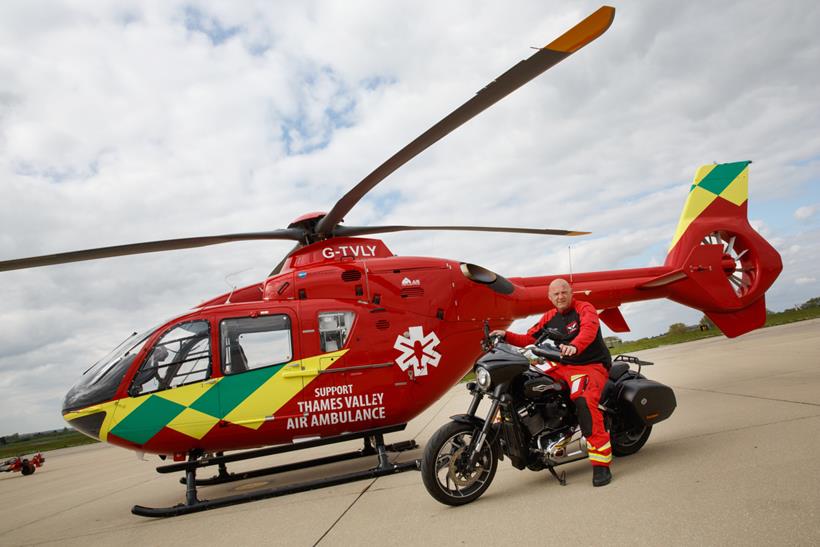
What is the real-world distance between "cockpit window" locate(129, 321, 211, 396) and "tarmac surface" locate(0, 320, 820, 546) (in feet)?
4.50

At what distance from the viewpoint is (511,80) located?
4047 mm

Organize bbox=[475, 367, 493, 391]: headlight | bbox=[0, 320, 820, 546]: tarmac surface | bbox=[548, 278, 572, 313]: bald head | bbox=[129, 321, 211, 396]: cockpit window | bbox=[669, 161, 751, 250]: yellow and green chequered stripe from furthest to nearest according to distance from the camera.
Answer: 1. bbox=[669, 161, 751, 250]: yellow and green chequered stripe
2. bbox=[129, 321, 211, 396]: cockpit window
3. bbox=[548, 278, 572, 313]: bald head
4. bbox=[475, 367, 493, 391]: headlight
5. bbox=[0, 320, 820, 546]: tarmac surface

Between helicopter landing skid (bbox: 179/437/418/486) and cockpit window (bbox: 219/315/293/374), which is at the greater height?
cockpit window (bbox: 219/315/293/374)

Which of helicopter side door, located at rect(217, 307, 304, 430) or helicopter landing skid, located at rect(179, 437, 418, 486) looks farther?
helicopter landing skid, located at rect(179, 437, 418, 486)

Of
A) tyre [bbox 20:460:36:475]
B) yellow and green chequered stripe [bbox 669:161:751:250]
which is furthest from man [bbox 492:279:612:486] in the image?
tyre [bbox 20:460:36:475]

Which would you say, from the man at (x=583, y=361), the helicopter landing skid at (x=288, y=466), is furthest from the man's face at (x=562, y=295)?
the helicopter landing skid at (x=288, y=466)

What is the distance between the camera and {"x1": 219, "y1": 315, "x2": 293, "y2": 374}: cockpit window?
5688mm

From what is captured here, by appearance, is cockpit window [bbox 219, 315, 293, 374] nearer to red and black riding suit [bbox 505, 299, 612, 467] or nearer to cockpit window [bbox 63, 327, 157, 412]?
cockpit window [bbox 63, 327, 157, 412]

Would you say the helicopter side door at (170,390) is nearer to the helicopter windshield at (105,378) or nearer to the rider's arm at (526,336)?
the helicopter windshield at (105,378)

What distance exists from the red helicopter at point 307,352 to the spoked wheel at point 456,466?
175 cm

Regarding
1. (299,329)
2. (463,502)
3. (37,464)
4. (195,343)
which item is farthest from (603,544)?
(37,464)

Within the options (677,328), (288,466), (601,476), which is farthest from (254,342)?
(677,328)

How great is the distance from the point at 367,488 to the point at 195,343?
247cm

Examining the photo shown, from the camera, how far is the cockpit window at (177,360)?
5.54m
